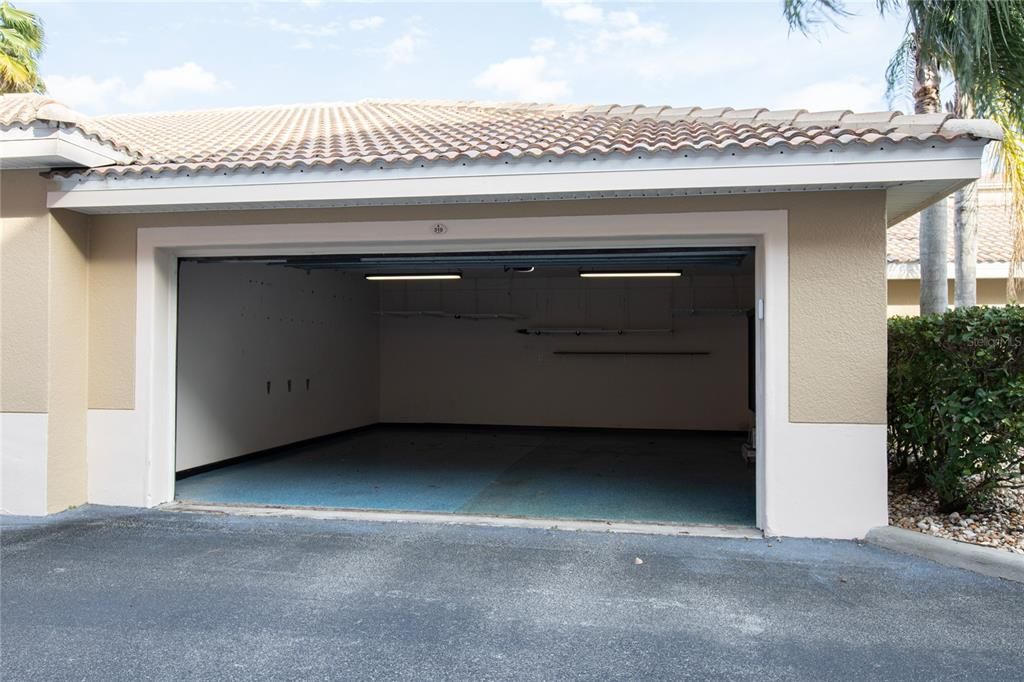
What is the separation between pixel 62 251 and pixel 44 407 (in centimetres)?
152

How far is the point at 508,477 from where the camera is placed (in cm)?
933

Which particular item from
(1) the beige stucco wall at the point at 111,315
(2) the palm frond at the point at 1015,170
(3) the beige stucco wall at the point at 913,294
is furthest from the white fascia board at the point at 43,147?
(3) the beige stucco wall at the point at 913,294

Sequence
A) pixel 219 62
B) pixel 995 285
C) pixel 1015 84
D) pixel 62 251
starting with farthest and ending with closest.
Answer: pixel 219 62
pixel 995 285
pixel 62 251
pixel 1015 84

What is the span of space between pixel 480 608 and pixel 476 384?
1084cm

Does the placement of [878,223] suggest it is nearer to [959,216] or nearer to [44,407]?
[959,216]

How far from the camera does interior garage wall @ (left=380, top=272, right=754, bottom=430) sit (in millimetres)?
14289

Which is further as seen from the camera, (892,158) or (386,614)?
(892,158)

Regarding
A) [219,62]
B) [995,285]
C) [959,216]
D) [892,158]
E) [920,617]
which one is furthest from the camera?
[219,62]

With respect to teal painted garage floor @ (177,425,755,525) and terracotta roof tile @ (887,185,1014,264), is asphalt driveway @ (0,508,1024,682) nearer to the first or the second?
teal painted garage floor @ (177,425,755,525)

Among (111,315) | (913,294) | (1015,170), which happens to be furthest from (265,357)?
(913,294)

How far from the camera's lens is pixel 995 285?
501 inches

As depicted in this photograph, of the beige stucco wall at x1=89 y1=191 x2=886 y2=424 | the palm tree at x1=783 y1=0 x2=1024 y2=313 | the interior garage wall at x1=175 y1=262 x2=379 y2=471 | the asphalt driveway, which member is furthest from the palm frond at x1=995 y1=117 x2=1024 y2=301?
the interior garage wall at x1=175 y1=262 x2=379 y2=471

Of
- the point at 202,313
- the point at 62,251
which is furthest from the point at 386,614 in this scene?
the point at 202,313

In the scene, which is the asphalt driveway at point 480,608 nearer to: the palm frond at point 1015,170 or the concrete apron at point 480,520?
the concrete apron at point 480,520
